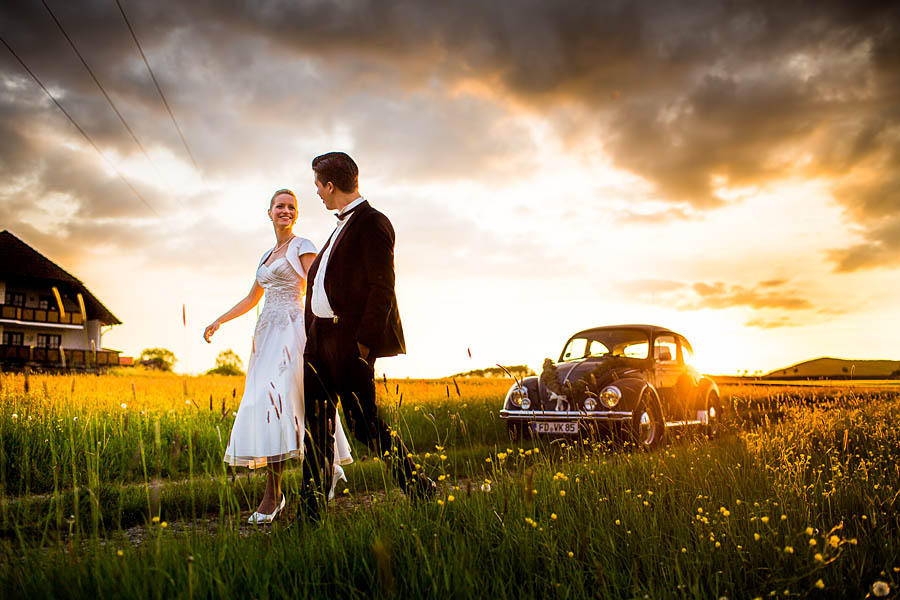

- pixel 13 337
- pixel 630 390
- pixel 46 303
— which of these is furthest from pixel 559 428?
pixel 46 303

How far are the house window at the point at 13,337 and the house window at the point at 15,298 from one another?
6.80 feet

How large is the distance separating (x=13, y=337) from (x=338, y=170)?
47.7m

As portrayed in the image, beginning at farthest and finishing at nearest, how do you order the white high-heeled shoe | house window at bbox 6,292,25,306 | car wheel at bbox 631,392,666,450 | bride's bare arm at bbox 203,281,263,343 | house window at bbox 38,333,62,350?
house window at bbox 38,333,62,350 < house window at bbox 6,292,25,306 < car wheel at bbox 631,392,666,450 < bride's bare arm at bbox 203,281,263,343 < the white high-heeled shoe

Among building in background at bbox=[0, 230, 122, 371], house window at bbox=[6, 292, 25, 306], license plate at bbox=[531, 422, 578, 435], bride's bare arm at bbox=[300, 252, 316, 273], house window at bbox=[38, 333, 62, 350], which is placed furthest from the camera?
house window at bbox=[38, 333, 62, 350]

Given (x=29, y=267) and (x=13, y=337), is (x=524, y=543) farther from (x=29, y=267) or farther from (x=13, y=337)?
(x=13, y=337)

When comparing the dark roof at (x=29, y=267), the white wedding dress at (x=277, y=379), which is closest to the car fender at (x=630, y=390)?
the white wedding dress at (x=277, y=379)

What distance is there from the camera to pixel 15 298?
41219 mm

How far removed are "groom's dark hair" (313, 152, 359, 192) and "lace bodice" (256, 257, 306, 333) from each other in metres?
0.93

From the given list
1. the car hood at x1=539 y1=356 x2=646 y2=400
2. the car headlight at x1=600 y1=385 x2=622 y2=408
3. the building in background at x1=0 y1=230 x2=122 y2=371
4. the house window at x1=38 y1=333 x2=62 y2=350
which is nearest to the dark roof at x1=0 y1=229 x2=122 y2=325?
the building in background at x1=0 y1=230 x2=122 y2=371

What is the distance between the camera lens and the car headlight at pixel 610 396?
340 inches

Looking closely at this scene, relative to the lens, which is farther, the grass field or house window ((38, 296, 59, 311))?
house window ((38, 296, 59, 311))

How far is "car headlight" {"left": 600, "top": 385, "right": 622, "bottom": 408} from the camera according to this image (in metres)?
8.63

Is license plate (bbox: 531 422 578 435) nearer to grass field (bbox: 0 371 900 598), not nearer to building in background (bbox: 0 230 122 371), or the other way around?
grass field (bbox: 0 371 900 598)

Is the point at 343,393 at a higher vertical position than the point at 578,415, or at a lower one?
higher
